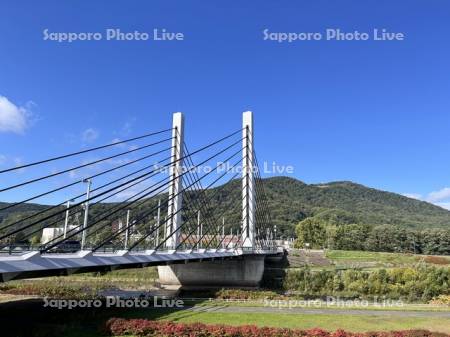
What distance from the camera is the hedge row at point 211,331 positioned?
1902cm

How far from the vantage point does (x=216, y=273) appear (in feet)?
162

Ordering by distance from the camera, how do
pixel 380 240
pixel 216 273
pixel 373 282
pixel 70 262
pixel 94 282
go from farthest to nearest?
pixel 380 240 < pixel 94 282 < pixel 373 282 < pixel 216 273 < pixel 70 262

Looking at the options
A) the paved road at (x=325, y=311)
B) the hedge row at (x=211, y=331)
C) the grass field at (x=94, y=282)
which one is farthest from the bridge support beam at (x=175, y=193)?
the hedge row at (x=211, y=331)

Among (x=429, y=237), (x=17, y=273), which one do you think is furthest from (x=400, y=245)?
(x=17, y=273)

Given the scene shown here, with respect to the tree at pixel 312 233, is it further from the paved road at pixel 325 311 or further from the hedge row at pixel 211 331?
the hedge row at pixel 211 331

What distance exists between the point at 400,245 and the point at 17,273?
10236cm

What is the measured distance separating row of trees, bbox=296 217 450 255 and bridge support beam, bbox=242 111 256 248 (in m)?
57.3

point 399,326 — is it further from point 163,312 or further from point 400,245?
point 400,245

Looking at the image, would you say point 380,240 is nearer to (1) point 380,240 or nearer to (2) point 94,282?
(1) point 380,240

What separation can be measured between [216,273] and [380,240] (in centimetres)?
6823

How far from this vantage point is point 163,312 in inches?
1014

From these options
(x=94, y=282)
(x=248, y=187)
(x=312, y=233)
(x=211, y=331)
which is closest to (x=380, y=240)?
(x=312, y=233)

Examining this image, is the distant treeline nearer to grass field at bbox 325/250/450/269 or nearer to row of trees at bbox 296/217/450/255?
row of trees at bbox 296/217/450/255

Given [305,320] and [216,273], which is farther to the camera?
[216,273]
